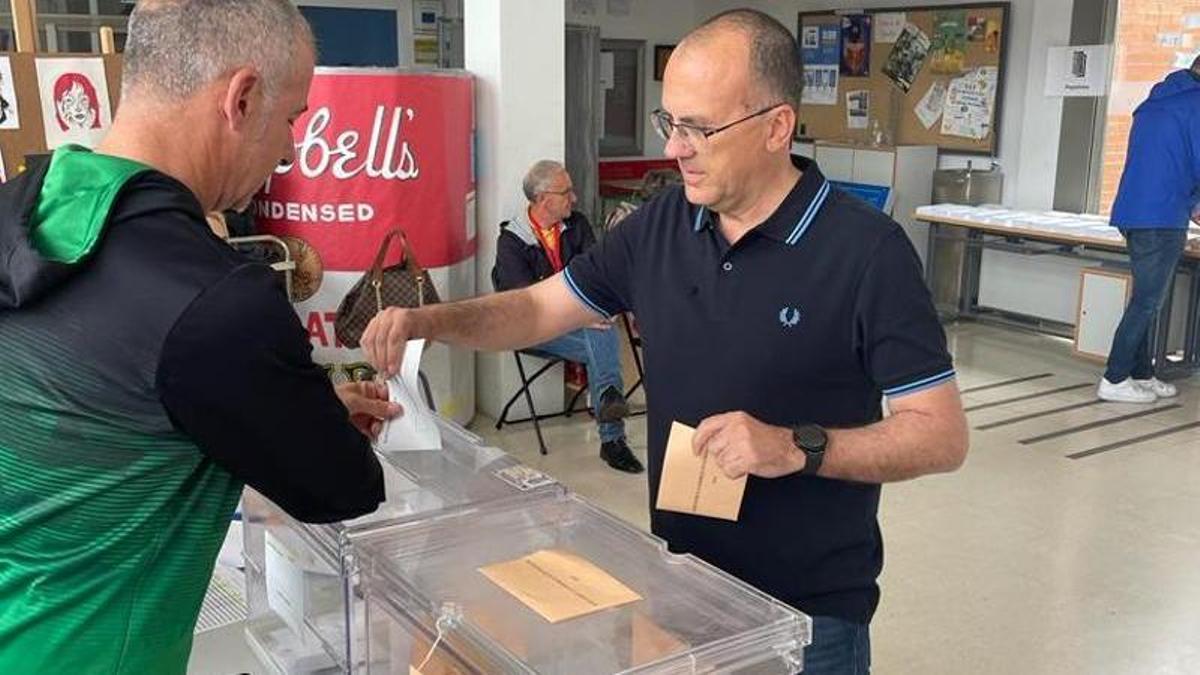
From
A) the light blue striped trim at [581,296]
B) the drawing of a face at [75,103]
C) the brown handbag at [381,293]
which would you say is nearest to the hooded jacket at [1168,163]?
the brown handbag at [381,293]

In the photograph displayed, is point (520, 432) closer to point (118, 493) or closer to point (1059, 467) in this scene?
point (1059, 467)

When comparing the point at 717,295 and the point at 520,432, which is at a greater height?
the point at 717,295

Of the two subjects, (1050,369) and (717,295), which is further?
(1050,369)

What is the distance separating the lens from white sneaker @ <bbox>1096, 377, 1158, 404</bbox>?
5.79m

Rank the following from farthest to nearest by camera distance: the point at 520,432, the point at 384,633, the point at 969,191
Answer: the point at 969,191, the point at 520,432, the point at 384,633

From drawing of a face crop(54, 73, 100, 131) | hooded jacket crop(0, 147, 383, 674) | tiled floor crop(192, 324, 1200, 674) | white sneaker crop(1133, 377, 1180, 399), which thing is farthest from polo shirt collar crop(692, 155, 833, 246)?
white sneaker crop(1133, 377, 1180, 399)

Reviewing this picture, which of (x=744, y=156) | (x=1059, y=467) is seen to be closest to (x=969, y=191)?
(x=1059, y=467)

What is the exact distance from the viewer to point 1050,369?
21.3ft

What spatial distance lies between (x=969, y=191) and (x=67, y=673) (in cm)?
753

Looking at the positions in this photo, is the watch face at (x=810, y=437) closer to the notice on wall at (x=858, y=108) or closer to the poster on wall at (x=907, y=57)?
the poster on wall at (x=907, y=57)

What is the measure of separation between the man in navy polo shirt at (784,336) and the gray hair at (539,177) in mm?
3155

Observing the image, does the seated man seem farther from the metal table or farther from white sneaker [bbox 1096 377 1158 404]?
the metal table

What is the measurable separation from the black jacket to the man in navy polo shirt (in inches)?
121

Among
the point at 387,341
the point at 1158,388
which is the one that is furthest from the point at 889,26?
the point at 387,341
